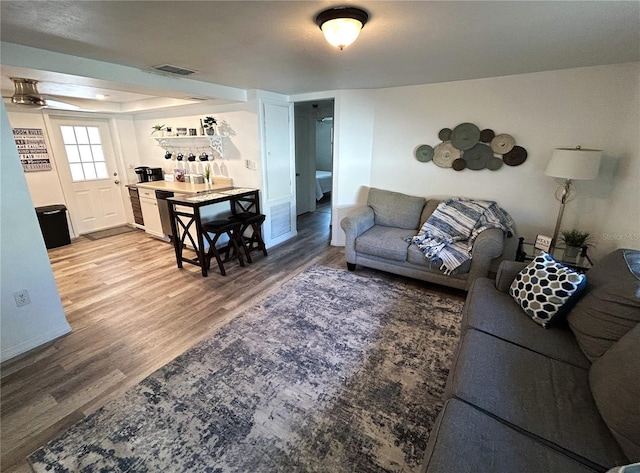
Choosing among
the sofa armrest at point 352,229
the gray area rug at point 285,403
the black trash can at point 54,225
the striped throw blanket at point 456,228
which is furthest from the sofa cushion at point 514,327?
the black trash can at point 54,225

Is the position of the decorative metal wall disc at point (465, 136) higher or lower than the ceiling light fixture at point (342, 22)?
lower

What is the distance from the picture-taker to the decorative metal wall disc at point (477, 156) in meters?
3.19

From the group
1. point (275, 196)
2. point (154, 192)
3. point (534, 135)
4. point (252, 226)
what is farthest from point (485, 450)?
point (154, 192)

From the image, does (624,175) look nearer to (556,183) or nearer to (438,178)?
(556,183)

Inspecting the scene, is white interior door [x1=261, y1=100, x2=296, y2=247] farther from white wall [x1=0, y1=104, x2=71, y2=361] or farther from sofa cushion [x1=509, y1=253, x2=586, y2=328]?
sofa cushion [x1=509, y1=253, x2=586, y2=328]

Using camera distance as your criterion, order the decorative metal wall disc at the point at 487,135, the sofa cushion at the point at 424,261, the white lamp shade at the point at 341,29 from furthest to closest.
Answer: the decorative metal wall disc at the point at 487,135 → the sofa cushion at the point at 424,261 → the white lamp shade at the point at 341,29

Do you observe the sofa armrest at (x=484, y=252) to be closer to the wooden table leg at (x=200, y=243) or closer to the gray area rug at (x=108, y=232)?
the wooden table leg at (x=200, y=243)

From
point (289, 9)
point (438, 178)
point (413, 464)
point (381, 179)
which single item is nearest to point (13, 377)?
point (413, 464)

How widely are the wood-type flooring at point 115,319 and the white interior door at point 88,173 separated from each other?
2.28 feet

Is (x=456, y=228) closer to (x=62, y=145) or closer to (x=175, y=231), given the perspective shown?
(x=175, y=231)

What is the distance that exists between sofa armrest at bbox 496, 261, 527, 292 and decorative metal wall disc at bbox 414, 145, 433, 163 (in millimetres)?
1870

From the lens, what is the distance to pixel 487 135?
3.15 metres

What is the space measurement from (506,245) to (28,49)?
471 cm

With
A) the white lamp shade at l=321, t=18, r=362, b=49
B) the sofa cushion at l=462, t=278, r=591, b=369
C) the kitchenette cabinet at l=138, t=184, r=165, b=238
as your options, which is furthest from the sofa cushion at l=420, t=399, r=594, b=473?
the kitchenette cabinet at l=138, t=184, r=165, b=238
